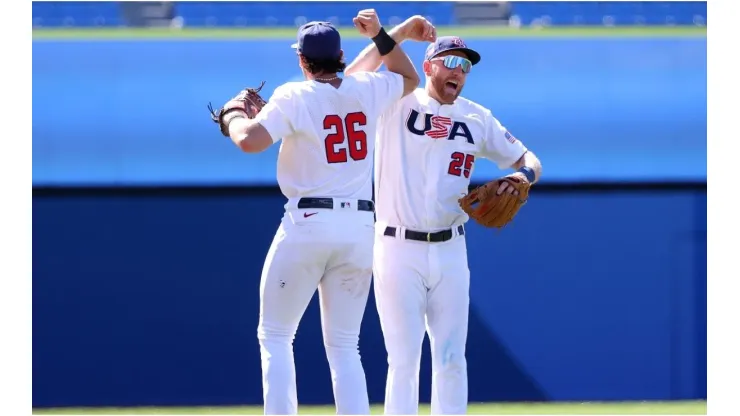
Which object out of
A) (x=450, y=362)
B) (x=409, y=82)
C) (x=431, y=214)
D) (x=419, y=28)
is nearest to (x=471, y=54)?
(x=419, y=28)

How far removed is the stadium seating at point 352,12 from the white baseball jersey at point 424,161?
2724 mm

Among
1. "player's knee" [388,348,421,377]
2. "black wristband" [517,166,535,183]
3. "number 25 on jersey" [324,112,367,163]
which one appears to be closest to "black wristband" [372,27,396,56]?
"number 25 on jersey" [324,112,367,163]

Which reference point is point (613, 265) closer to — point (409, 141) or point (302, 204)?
point (409, 141)

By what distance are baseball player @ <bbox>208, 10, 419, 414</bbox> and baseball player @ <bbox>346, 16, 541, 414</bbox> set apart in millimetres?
519

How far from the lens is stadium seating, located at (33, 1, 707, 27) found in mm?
7996

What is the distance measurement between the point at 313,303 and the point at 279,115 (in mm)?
2834

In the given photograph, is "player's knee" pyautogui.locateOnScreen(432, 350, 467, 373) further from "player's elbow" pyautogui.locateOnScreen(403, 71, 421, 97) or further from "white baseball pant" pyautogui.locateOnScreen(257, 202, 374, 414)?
"player's elbow" pyautogui.locateOnScreen(403, 71, 421, 97)

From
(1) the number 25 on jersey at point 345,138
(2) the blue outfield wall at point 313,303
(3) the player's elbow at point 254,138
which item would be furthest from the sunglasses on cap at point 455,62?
(2) the blue outfield wall at point 313,303

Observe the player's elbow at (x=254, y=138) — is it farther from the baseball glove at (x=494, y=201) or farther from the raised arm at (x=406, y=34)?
the baseball glove at (x=494, y=201)

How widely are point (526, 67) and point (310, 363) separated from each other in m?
2.35

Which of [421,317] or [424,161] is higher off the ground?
[424,161]

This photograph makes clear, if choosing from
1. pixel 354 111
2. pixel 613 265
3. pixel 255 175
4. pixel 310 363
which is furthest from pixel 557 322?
pixel 354 111

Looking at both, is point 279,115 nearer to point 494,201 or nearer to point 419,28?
point 419,28

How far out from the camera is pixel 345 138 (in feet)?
15.6
